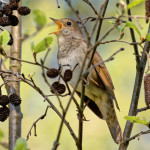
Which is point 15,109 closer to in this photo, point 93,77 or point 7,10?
point 7,10

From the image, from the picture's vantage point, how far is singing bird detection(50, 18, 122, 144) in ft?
A: 13.7

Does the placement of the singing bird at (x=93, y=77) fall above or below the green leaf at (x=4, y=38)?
below

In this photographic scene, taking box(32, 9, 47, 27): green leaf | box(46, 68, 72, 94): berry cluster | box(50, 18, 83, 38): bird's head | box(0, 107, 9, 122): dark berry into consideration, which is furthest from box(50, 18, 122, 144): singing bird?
box(46, 68, 72, 94): berry cluster

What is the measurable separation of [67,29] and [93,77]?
812 mm

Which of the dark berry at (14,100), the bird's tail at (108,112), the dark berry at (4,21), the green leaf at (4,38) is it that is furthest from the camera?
the bird's tail at (108,112)

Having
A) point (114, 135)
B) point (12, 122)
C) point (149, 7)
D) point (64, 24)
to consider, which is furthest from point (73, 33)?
point (149, 7)

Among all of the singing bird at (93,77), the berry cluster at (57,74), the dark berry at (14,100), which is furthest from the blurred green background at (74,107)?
the berry cluster at (57,74)

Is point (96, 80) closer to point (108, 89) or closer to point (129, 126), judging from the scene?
point (108, 89)

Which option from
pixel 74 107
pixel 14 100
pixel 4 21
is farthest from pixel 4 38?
pixel 74 107

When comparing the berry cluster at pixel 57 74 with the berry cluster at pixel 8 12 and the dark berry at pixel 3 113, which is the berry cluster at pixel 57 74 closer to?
the dark berry at pixel 3 113

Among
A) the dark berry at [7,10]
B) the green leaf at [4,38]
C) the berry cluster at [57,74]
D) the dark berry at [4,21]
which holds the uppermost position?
the dark berry at [7,10]

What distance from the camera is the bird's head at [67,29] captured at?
186 inches

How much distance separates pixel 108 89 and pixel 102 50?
127 inches

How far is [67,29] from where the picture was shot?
4805 mm
